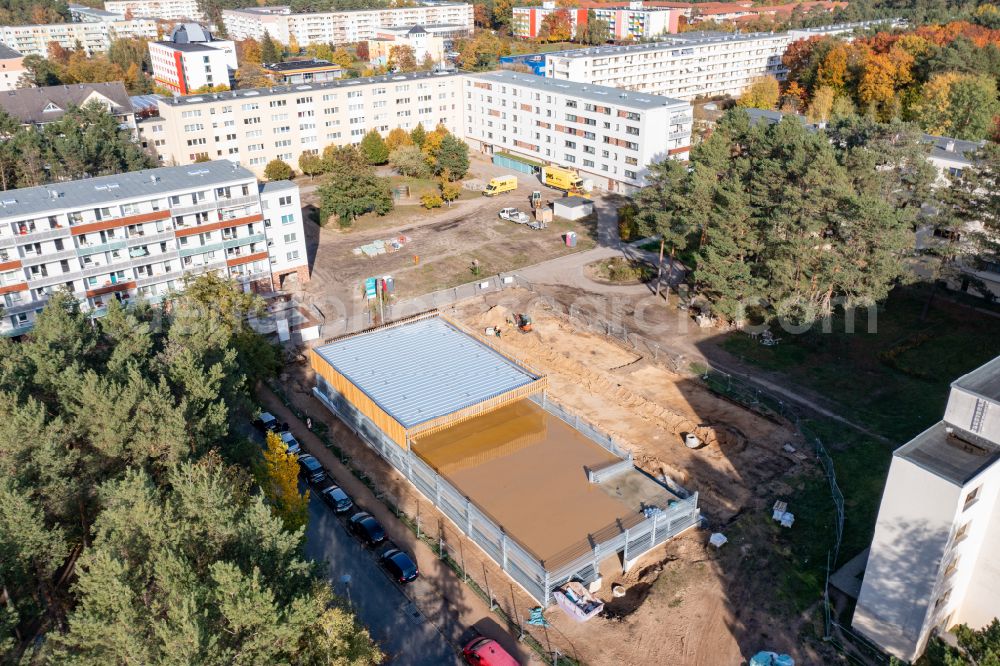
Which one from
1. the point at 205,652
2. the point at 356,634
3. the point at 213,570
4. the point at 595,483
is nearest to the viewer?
the point at 205,652

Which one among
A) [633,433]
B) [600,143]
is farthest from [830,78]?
[633,433]

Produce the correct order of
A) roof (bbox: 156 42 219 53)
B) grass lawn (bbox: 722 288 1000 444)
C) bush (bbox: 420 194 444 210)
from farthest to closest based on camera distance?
roof (bbox: 156 42 219 53), bush (bbox: 420 194 444 210), grass lawn (bbox: 722 288 1000 444)

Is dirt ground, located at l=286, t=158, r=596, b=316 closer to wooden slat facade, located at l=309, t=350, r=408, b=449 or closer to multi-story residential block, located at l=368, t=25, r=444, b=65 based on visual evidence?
wooden slat facade, located at l=309, t=350, r=408, b=449

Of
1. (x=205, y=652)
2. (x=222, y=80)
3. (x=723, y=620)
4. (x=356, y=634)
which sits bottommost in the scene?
(x=723, y=620)

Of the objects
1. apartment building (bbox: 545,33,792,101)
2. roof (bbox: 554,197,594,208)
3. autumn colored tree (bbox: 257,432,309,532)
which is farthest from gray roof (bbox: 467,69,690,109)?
autumn colored tree (bbox: 257,432,309,532)

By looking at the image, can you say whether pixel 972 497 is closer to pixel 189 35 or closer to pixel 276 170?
pixel 276 170

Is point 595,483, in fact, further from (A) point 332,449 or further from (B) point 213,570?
(B) point 213,570
